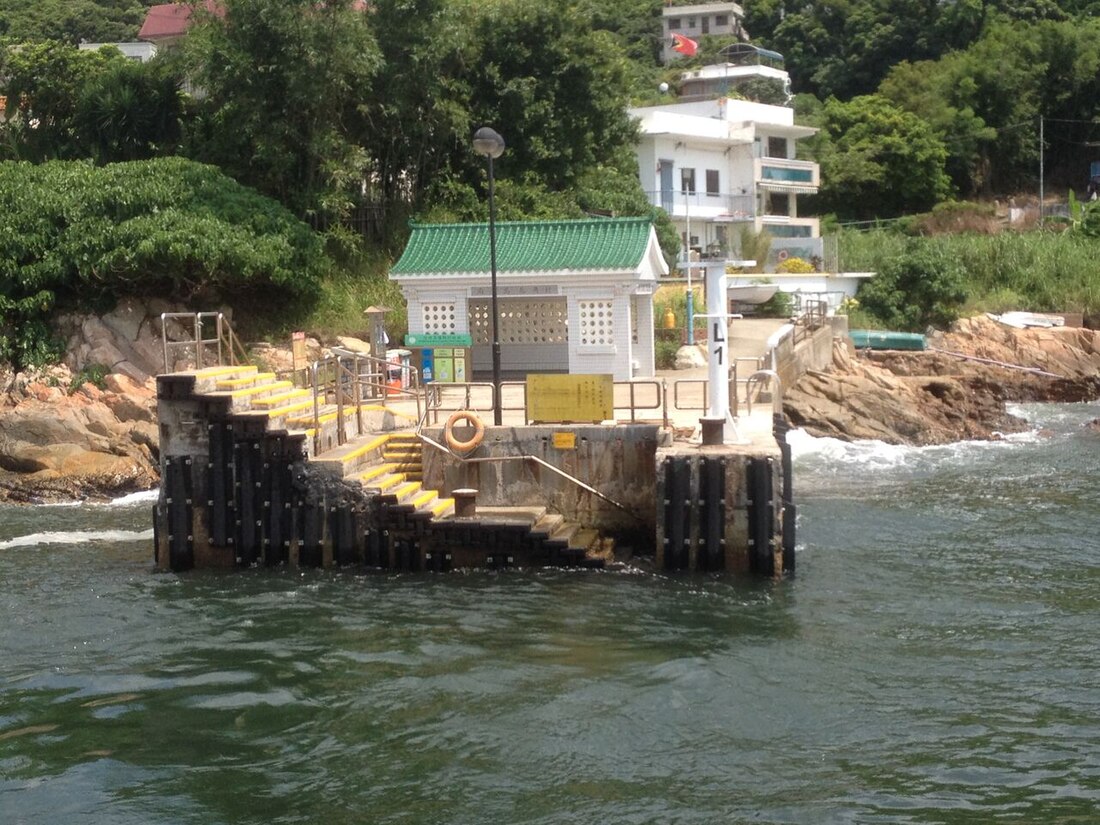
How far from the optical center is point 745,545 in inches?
→ 698

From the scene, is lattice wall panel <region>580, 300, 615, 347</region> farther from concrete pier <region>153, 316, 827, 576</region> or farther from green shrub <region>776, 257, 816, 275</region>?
green shrub <region>776, 257, 816, 275</region>

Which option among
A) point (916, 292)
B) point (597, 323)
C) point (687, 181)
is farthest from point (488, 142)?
point (687, 181)

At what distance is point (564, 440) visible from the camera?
65.8 feet

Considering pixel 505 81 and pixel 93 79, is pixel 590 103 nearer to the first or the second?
pixel 505 81

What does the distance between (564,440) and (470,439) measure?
142 centimetres

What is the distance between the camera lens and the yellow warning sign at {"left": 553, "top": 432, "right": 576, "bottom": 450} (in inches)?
789

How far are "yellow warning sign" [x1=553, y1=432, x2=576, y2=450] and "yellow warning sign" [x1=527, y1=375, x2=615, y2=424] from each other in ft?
0.88

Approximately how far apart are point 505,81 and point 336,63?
5.60 meters

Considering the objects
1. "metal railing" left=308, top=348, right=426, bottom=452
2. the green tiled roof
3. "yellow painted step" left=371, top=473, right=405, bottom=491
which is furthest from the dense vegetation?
"yellow painted step" left=371, top=473, right=405, bottom=491

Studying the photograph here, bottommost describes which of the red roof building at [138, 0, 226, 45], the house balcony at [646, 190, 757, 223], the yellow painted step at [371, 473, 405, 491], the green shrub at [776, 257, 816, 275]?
the yellow painted step at [371, 473, 405, 491]

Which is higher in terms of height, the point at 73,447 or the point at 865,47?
the point at 865,47

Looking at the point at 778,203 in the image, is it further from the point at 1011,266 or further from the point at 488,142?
the point at 488,142

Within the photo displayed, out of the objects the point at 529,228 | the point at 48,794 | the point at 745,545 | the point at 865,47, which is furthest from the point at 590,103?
the point at 865,47

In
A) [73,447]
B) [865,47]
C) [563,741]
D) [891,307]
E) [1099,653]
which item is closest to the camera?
[563,741]
